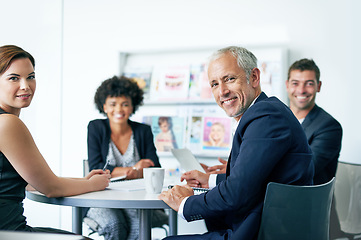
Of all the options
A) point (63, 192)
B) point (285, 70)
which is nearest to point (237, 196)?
point (63, 192)

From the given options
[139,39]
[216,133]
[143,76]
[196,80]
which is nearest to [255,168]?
[216,133]

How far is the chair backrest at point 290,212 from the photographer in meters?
1.38

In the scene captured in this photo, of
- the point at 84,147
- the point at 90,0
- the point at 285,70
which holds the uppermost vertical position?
the point at 90,0

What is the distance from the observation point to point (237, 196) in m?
1.45

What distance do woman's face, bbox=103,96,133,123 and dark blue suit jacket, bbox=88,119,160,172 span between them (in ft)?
0.24

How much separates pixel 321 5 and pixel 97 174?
2778 millimetres

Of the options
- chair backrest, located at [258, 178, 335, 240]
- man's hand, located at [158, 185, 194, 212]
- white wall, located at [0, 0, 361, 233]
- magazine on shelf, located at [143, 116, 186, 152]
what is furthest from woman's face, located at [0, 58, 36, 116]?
magazine on shelf, located at [143, 116, 186, 152]

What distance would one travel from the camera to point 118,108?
308 centimetres

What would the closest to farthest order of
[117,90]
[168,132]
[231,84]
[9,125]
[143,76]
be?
[9,125] < [231,84] < [117,90] < [168,132] < [143,76]

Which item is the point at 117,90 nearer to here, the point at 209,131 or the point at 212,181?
the point at 209,131

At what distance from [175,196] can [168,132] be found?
2508 millimetres

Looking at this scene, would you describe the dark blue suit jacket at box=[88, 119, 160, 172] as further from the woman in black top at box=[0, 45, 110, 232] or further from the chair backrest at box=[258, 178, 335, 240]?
the chair backrest at box=[258, 178, 335, 240]

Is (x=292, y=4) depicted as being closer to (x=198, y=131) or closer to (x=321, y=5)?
(x=321, y=5)

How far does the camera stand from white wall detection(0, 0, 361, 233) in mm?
3678
